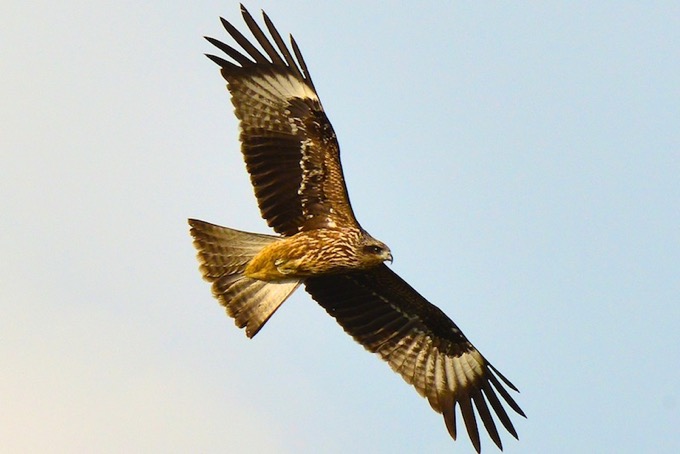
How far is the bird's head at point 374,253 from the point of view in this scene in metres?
14.5

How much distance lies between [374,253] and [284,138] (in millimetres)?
1597

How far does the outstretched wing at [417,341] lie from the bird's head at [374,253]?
3.69 ft

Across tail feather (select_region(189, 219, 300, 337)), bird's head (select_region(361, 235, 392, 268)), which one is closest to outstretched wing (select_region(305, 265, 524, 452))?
tail feather (select_region(189, 219, 300, 337))

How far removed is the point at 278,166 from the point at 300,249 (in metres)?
0.92

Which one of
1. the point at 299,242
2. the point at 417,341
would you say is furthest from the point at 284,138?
the point at 417,341

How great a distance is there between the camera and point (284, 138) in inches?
586

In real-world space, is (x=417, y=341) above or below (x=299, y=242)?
below

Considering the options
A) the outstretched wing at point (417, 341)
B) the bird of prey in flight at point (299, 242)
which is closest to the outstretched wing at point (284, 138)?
the bird of prey in flight at point (299, 242)

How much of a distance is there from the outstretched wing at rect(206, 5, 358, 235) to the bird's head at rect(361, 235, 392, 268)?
37cm

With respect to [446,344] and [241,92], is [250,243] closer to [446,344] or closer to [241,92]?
[241,92]

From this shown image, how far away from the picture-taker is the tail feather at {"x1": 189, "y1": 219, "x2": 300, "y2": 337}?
50.4 feet

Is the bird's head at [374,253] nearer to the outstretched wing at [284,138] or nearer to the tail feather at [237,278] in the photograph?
the outstretched wing at [284,138]

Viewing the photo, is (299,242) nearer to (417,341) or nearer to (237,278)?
(237,278)

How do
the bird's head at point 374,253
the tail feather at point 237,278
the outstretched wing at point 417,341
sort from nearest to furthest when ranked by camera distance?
the bird's head at point 374,253, the tail feather at point 237,278, the outstretched wing at point 417,341
